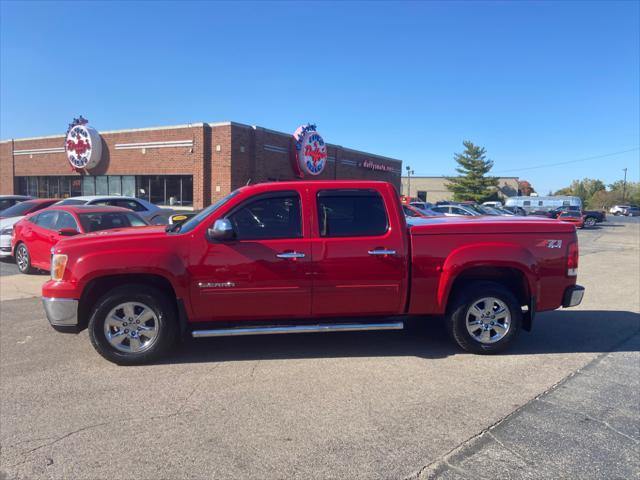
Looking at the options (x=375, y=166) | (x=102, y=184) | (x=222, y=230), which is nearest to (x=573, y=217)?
(x=375, y=166)

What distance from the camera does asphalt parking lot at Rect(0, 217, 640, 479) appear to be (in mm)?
3057

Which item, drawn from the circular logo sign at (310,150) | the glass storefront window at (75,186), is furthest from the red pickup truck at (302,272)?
the glass storefront window at (75,186)

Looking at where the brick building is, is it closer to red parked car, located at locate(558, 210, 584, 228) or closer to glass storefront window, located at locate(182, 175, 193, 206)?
glass storefront window, located at locate(182, 175, 193, 206)

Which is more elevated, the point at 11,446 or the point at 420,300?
the point at 420,300

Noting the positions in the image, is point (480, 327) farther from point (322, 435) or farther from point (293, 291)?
point (322, 435)

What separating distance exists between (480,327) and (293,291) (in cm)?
209

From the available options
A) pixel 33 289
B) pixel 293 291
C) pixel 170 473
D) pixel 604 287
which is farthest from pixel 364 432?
pixel 604 287

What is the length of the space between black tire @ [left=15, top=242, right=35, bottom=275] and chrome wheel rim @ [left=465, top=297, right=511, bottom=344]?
9266 mm

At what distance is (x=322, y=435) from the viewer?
11.2ft

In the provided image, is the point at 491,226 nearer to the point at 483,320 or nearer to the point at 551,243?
the point at 551,243

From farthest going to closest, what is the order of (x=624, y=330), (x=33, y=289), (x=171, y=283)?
→ (x=33, y=289) → (x=624, y=330) → (x=171, y=283)

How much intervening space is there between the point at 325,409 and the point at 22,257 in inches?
363

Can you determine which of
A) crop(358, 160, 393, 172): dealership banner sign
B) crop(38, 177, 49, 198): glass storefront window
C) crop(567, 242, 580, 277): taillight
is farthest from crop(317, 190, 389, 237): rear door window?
crop(38, 177, 49, 198): glass storefront window

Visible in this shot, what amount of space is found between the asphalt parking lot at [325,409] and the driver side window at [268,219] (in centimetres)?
133
